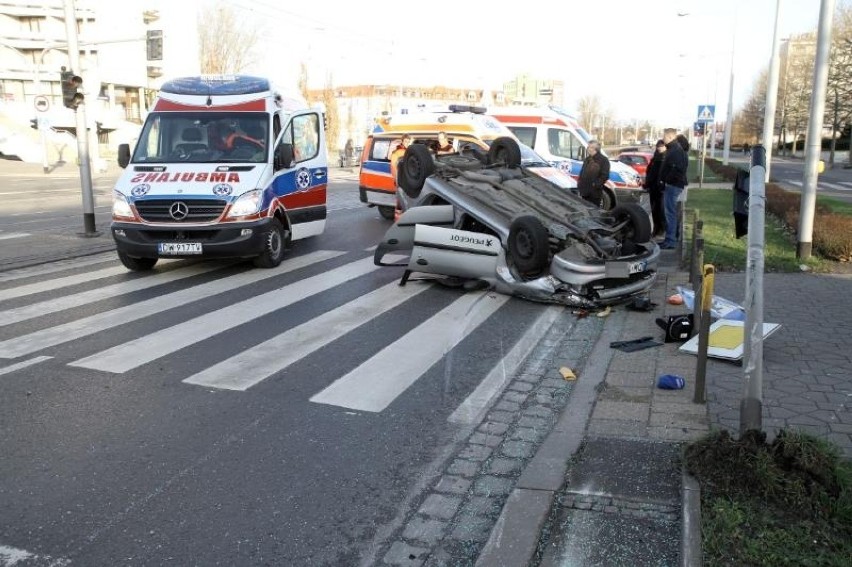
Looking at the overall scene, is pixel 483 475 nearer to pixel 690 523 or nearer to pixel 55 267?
pixel 690 523

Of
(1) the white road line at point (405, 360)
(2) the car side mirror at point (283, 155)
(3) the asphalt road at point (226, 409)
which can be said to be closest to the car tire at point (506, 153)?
(3) the asphalt road at point (226, 409)

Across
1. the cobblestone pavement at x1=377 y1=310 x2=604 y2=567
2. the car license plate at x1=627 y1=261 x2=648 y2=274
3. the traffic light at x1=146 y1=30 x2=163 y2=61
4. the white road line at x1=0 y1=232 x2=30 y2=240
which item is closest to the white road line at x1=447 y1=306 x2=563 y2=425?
the cobblestone pavement at x1=377 y1=310 x2=604 y2=567

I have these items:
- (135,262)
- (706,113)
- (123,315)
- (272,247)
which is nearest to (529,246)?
(272,247)

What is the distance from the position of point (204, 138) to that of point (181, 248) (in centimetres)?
203

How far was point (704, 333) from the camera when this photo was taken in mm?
5215

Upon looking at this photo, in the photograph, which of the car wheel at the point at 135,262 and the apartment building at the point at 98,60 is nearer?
the car wheel at the point at 135,262

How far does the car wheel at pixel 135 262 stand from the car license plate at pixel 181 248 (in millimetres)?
897

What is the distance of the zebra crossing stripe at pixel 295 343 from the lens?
605cm

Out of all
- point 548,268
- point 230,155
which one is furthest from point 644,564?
point 230,155

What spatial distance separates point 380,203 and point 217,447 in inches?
486

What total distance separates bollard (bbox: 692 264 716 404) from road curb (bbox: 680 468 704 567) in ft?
4.37

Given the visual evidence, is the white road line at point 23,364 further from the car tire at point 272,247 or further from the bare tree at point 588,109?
the bare tree at point 588,109

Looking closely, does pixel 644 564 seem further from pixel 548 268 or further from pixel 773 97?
pixel 773 97

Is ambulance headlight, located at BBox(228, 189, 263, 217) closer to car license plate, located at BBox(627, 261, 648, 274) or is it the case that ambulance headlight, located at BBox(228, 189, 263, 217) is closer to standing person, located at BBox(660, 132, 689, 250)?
car license plate, located at BBox(627, 261, 648, 274)
